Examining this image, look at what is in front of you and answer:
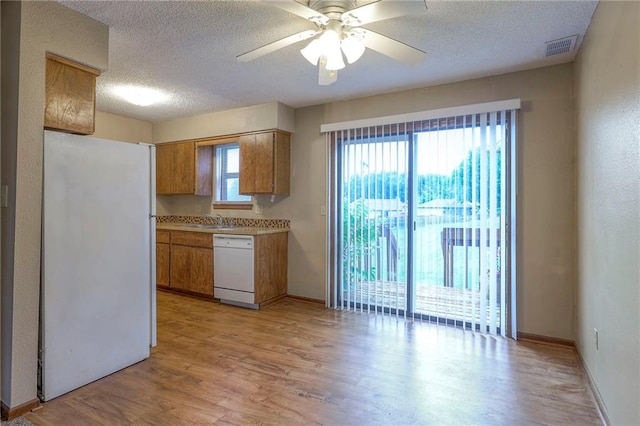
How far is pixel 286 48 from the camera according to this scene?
2.68m

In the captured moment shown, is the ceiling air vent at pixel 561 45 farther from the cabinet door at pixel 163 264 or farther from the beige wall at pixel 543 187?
the cabinet door at pixel 163 264

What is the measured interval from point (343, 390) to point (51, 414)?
1.72 m

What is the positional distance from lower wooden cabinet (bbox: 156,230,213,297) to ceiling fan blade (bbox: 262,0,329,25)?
119 inches

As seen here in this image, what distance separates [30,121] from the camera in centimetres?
196

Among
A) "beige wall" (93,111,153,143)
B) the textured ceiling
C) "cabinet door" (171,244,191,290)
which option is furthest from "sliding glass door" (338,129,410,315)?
"beige wall" (93,111,153,143)

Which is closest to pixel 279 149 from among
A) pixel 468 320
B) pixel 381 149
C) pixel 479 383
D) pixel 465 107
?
pixel 381 149

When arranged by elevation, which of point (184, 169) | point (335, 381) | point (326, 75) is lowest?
point (335, 381)

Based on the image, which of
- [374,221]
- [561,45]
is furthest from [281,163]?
[561,45]

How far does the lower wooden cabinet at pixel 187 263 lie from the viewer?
426 cm

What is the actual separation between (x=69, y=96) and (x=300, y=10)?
1.61m

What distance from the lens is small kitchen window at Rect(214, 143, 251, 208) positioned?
16.3 ft

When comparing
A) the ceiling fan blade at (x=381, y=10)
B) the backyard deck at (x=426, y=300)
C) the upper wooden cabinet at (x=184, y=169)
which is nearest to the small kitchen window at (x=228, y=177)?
the upper wooden cabinet at (x=184, y=169)

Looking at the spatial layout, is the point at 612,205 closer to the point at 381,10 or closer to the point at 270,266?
the point at 381,10

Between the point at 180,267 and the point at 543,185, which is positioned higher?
the point at 543,185
